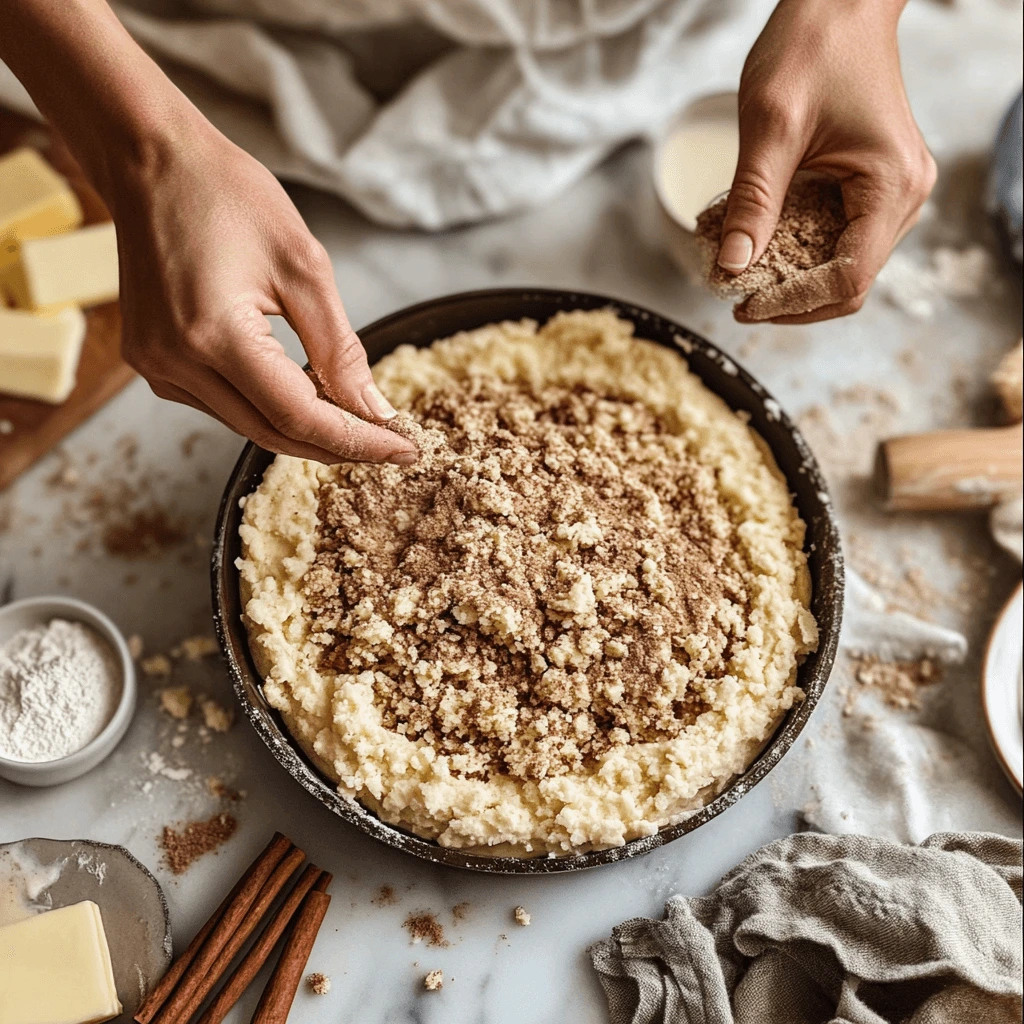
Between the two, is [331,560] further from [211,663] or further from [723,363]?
[723,363]

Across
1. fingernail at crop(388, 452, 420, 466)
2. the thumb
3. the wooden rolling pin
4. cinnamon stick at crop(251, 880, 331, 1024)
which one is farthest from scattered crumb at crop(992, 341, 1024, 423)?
cinnamon stick at crop(251, 880, 331, 1024)

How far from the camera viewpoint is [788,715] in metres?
1.45

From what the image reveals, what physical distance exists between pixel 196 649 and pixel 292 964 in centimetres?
53

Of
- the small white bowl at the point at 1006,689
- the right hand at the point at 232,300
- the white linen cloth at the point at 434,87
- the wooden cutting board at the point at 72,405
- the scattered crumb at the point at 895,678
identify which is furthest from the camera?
the white linen cloth at the point at 434,87

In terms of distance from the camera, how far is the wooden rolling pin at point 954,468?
1745mm

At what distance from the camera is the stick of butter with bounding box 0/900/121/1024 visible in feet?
4.52

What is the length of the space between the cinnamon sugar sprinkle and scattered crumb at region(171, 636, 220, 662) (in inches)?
12.5

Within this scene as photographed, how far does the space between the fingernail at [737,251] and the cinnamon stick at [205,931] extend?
3.56 feet

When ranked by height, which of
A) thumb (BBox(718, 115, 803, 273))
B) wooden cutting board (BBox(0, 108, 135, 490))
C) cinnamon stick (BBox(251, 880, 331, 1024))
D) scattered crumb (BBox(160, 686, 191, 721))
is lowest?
cinnamon stick (BBox(251, 880, 331, 1024))

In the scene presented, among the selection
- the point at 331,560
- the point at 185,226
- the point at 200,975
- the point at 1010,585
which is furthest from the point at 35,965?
the point at 1010,585

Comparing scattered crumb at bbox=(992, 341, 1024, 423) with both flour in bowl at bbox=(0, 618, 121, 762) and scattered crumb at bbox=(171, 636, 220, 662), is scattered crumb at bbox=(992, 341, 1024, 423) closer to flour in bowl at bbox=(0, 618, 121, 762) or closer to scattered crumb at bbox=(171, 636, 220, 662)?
scattered crumb at bbox=(171, 636, 220, 662)

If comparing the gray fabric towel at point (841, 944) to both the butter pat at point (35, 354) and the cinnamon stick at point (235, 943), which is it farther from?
the butter pat at point (35, 354)

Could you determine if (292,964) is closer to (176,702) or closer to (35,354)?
(176,702)

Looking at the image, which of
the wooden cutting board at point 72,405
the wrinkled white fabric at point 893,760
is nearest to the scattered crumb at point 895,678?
the wrinkled white fabric at point 893,760
